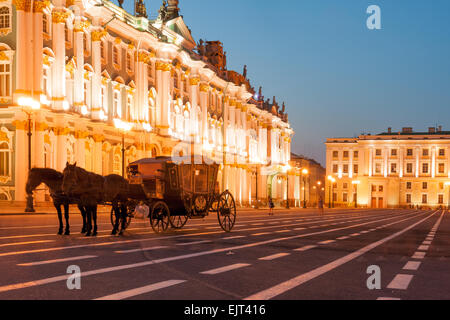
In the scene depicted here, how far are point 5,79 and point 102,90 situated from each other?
9.05 meters

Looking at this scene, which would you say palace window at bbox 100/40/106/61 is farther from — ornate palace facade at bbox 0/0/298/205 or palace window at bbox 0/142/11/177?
palace window at bbox 0/142/11/177

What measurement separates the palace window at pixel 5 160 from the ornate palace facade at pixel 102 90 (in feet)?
0.22

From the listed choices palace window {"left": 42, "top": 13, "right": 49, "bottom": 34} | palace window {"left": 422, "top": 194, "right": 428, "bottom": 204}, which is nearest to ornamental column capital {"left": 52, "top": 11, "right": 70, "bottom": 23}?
palace window {"left": 42, "top": 13, "right": 49, "bottom": 34}

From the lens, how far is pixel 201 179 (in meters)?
19.0

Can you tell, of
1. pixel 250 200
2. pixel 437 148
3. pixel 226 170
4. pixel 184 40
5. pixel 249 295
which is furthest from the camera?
pixel 437 148

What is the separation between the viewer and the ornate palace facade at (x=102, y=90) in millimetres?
36094

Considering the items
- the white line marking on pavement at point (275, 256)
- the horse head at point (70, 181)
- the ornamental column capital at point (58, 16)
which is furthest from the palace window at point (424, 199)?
the white line marking on pavement at point (275, 256)

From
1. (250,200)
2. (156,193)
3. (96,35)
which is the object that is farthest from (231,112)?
(156,193)

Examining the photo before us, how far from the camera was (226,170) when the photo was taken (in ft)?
230

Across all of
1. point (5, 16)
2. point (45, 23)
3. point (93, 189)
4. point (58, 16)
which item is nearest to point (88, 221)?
point (93, 189)

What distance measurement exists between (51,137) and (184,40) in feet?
88.5

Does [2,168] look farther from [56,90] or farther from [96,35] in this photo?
[96,35]

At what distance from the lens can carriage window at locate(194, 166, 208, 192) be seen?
1880 centimetres

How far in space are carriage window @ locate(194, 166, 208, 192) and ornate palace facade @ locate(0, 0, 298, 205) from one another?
1901 centimetres
